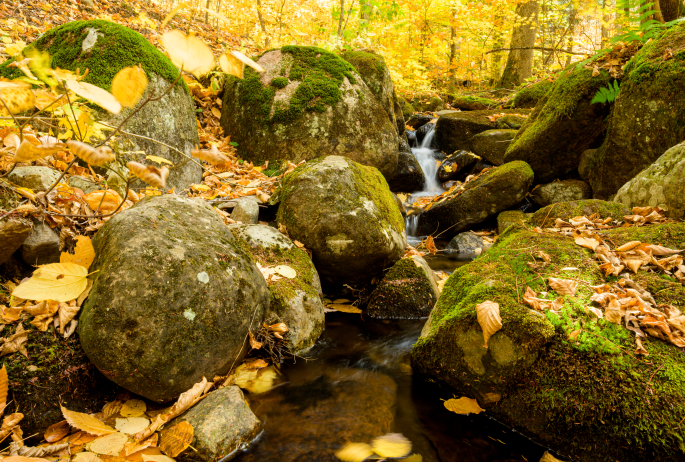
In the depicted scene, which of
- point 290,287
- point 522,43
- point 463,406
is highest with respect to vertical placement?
point 522,43

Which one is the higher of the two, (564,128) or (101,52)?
(101,52)

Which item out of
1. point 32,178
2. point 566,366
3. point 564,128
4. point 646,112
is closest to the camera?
point 566,366

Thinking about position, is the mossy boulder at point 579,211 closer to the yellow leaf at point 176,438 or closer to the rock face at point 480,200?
the rock face at point 480,200

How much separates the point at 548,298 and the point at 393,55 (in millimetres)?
15887

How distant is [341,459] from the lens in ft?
7.48

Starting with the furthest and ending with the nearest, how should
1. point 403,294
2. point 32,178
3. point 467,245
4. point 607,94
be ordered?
point 467,245 → point 607,94 → point 403,294 → point 32,178

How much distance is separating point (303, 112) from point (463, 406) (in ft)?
16.5

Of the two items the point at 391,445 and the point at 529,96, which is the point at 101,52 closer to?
the point at 391,445

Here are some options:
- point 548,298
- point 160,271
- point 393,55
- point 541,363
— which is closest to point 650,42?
point 548,298

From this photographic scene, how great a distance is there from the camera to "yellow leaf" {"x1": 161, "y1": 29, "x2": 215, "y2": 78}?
979 mm

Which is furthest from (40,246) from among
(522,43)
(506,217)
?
(522,43)

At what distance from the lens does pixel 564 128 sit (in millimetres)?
6672

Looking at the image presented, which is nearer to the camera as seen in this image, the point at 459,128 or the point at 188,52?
the point at 188,52

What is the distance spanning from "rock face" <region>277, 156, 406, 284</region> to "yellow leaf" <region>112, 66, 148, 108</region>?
269 centimetres
